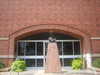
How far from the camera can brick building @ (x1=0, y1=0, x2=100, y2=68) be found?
16.1m

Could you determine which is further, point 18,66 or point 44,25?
point 44,25

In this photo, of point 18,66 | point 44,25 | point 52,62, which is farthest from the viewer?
point 44,25

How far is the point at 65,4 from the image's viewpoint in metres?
16.8

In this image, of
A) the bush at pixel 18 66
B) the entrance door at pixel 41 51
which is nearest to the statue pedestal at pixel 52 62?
the bush at pixel 18 66

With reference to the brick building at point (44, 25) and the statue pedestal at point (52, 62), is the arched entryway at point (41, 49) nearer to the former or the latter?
the brick building at point (44, 25)

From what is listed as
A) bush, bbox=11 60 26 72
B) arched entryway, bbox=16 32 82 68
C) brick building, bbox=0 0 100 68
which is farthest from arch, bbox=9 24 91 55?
bush, bbox=11 60 26 72

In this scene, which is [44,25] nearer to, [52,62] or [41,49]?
[41,49]

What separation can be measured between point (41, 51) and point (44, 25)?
2872mm

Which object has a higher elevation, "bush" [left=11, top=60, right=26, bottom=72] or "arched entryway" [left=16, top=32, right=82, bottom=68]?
"arched entryway" [left=16, top=32, right=82, bottom=68]

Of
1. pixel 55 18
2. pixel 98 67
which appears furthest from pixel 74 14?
pixel 98 67

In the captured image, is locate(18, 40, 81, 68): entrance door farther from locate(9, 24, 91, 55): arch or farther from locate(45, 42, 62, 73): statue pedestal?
locate(45, 42, 62, 73): statue pedestal

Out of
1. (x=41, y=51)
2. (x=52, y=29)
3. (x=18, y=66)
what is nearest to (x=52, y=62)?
(x=18, y=66)

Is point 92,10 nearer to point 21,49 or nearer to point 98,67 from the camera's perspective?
point 98,67

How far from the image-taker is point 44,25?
640 inches
